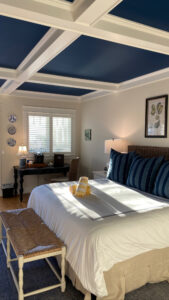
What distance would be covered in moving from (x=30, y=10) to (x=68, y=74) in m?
2.23

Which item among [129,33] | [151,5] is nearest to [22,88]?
[129,33]

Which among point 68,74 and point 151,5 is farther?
point 68,74

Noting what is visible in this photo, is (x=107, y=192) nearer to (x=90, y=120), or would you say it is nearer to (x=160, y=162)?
(x=160, y=162)

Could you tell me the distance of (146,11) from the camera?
1.92 m

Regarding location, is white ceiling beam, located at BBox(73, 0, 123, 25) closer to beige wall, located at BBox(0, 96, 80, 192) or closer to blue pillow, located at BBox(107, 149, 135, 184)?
blue pillow, located at BBox(107, 149, 135, 184)

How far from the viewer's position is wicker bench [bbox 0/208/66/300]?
196cm

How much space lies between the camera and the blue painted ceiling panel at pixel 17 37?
2.22 m

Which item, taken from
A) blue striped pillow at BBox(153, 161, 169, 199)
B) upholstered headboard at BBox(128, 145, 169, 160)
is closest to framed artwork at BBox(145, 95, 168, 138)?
upholstered headboard at BBox(128, 145, 169, 160)

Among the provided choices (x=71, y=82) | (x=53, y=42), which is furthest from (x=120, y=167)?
(x=53, y=42)

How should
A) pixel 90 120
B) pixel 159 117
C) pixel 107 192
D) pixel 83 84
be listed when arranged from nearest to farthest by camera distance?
pixel 107 192
pixel 159 117
pixel 83 84
pixel 90 120

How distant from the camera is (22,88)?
16.9ft

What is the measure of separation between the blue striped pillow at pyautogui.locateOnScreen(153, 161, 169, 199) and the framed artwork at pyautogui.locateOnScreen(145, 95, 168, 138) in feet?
3.07

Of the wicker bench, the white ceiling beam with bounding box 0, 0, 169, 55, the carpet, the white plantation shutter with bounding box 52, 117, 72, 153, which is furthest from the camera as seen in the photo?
the white plantation shutter with bounding box 52, 117, 72, 153

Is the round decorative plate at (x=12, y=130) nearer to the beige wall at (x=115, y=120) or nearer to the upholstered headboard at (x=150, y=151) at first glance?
the beige wall at (x=115, y=120)
